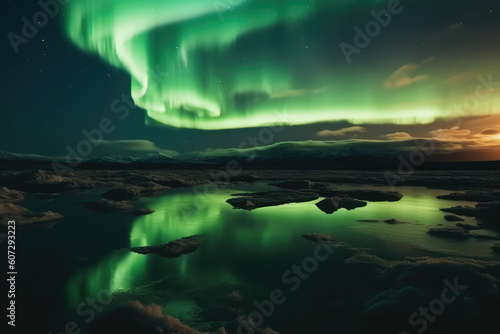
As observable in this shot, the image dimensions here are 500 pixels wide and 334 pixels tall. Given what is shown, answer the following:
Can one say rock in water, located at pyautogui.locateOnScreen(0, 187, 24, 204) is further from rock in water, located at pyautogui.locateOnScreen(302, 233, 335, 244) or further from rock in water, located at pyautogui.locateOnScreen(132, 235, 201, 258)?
rock in water, located at pyautogui.locateOnScreen(302, 233, 335, 244)

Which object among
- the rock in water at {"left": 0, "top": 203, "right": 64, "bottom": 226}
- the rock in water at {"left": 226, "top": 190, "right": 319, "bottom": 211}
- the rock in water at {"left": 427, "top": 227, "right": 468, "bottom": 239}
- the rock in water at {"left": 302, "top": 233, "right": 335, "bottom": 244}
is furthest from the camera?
the rock in water at {"left": 226, "top": 190, "right": 319, "bottom": 211}

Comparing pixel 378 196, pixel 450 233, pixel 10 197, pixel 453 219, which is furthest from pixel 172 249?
pixel 378 196

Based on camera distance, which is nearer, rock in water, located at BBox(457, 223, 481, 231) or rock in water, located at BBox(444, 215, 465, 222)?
rock in water, located at BBox(457, 223, 481, 231)

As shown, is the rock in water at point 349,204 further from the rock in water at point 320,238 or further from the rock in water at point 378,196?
the rock in water at point 320,238

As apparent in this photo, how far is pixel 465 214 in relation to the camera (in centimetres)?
1269

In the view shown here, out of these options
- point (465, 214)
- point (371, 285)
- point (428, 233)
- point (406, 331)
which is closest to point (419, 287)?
point (371, 285)

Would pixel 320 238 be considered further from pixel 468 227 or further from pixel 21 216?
pixel 21 216

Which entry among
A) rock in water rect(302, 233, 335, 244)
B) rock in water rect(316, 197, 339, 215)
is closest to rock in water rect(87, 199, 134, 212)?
rock in water rect(302, 233, 335, 244)

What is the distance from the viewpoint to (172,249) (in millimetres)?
7246

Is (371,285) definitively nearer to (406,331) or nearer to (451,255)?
(406,331)

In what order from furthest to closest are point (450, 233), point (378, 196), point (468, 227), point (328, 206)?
1. point (378, 196)
2. point (328, 206)
3. point (468, 227)
4. point (450, 233)

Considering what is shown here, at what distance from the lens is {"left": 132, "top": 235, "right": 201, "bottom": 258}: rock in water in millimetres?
7137

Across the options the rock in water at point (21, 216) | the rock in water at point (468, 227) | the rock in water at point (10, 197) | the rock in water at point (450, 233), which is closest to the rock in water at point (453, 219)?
the rock in water at point (468, 227)

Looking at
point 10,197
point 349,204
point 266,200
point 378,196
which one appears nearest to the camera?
point 10,197
